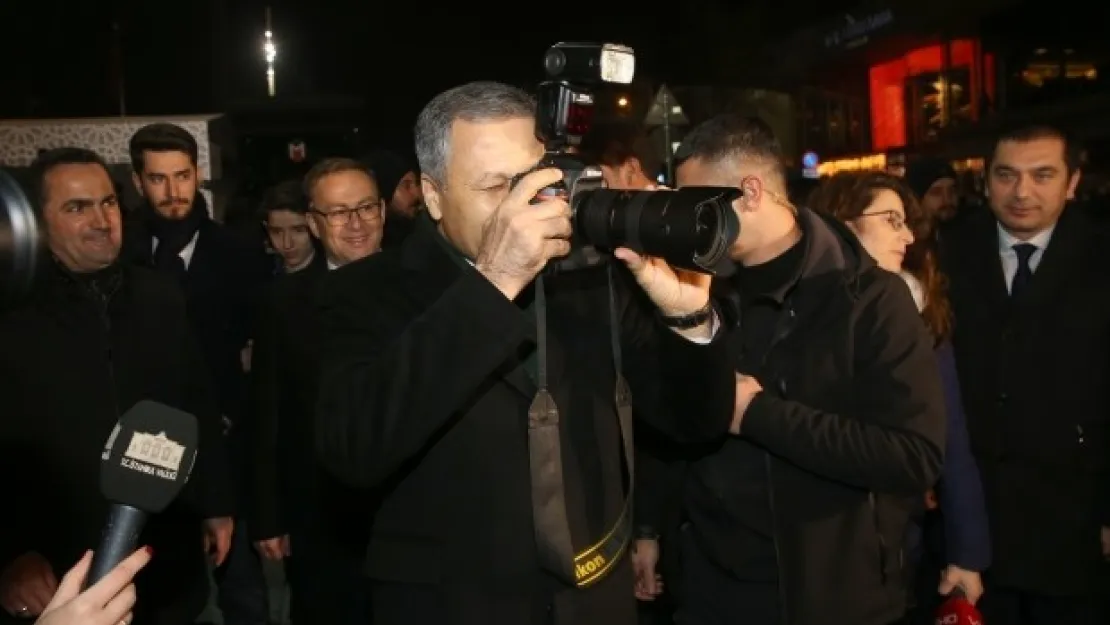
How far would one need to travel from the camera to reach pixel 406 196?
5.73 meters

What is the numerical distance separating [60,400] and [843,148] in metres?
32.7

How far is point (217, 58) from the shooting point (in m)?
12.4

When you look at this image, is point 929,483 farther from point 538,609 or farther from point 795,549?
point 538,609

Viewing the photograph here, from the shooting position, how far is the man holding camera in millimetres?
1907

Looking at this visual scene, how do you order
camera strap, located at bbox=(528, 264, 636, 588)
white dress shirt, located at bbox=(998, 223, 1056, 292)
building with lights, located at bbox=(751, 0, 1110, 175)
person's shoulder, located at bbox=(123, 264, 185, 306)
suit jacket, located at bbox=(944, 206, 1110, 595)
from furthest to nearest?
building with lights, located at bbox=(751, 0, 1110, 175)
white dress shirt, located at bbox=(998, 223, 1056, 292)
person's shoulder, located at bbox=(123, 264, 185, 306)
suit jacket, located at bbox=(944, 206, 1110, 595)
camera strap, located at bbox=(528, 264, 636, 588)

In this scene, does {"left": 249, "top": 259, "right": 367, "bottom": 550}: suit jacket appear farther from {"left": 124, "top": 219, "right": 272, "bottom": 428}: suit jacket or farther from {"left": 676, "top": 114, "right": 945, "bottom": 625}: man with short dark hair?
{"left": 676, "top": 114, "right": 945, "bottom": 625}: man with short dark hair

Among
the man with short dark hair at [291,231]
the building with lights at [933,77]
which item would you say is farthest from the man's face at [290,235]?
the building with lights at [933,77]

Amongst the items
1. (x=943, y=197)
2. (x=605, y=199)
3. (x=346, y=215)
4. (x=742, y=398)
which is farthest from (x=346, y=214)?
(x=943, y=197)

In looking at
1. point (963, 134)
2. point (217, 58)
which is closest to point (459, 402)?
point (217, 58)

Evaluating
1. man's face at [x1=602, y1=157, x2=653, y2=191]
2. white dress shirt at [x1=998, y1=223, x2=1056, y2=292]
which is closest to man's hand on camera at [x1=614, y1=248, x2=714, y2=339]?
white dress shirt at [x1=998, y1=223, x2=1056, y2=292]

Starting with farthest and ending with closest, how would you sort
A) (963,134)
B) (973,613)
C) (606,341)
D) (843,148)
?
(843,148) < (963,134) < (973,613) < (606,341)

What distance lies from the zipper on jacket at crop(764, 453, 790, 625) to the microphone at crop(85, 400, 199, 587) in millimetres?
1513

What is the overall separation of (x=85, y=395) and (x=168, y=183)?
6.32 ft

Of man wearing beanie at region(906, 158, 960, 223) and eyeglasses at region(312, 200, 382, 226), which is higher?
man wearing beanie at region(906, 158, 960, 223)
